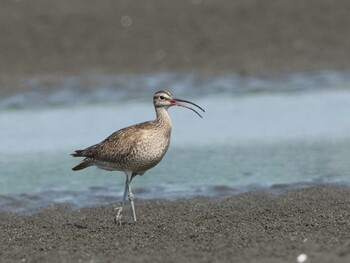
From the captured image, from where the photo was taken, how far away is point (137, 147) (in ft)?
35.7

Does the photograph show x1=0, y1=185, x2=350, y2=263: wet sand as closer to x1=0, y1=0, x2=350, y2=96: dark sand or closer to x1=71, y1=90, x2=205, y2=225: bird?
x1=71, y1=90, x2=205, y2=225: bird

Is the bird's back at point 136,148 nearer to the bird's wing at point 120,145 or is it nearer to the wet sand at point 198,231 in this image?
the bird's wing at point 120,145

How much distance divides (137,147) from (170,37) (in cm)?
1213

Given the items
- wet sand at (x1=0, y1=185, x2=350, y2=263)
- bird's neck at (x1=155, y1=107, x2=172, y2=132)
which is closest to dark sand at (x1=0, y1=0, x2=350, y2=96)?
wet sand at (x1=0, y1=185, x2=350, y2=263)

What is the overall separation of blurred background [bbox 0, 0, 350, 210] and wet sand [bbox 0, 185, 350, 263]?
87 cm

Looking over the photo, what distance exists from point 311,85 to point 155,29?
459 centimetres

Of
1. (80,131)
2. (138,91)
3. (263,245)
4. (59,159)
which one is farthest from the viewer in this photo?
(138,91)

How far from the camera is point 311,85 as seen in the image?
66.1ft

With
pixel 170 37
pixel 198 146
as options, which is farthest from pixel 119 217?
pixel 170 37

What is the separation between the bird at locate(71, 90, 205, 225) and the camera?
1090 cm

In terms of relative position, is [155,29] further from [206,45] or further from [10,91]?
[10,91]

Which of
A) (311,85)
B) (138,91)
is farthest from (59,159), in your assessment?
(311,85)

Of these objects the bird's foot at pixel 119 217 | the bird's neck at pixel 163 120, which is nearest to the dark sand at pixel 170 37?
the bird's neck at pixel 163 120

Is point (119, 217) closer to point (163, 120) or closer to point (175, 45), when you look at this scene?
point (163, 120)
